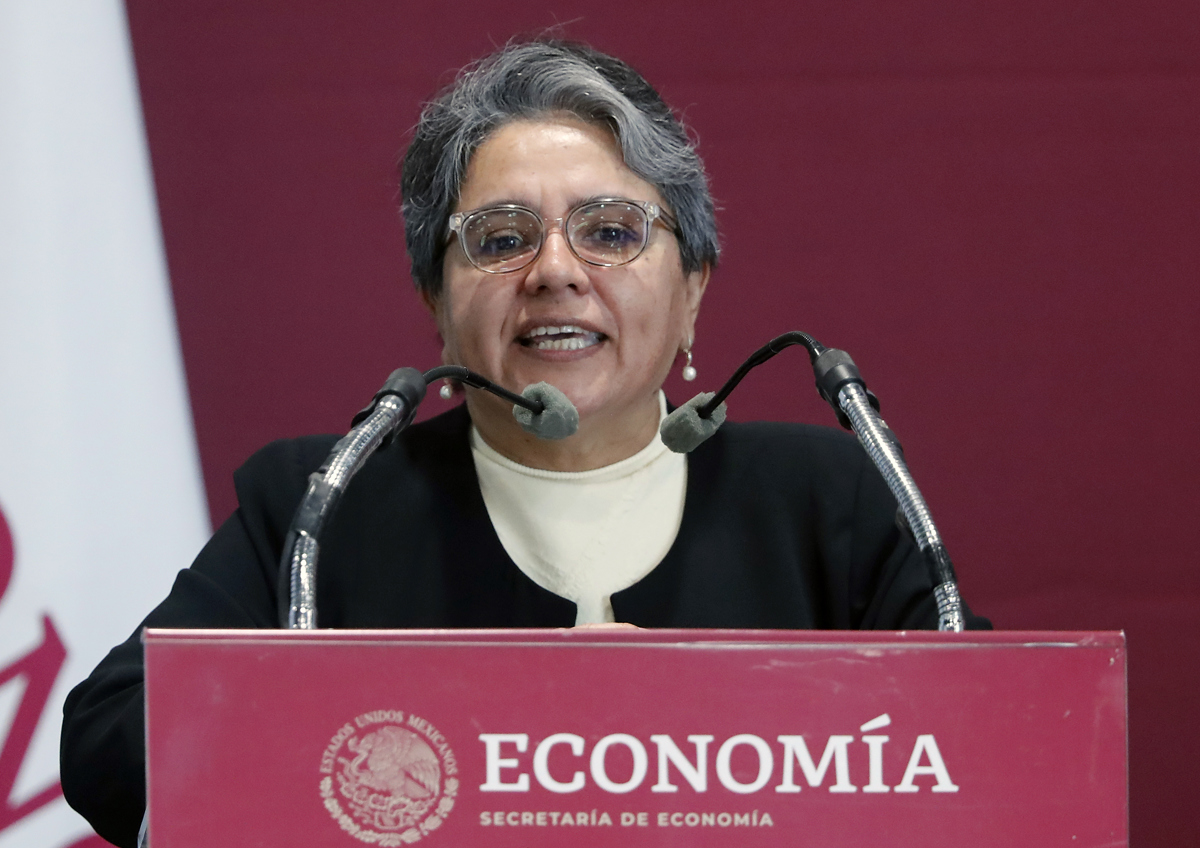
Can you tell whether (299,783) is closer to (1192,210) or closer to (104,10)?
(104,10)

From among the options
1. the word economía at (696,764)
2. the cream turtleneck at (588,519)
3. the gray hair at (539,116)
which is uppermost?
the gray hair at (539,116)

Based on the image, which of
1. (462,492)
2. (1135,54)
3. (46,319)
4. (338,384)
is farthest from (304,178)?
(1135,54)

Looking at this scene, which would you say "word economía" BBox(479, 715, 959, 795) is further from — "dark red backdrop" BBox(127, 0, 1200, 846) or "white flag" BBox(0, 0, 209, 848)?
"dark red backdrop" BBox(127, 0, 1200, 846)

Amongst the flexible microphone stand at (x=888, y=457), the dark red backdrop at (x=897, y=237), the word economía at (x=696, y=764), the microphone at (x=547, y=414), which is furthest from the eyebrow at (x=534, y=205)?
the word economía at (x=696, y=764)

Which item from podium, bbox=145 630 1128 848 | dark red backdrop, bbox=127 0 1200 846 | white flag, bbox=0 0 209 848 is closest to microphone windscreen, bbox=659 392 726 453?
podium, bbox=145 630 1128 848

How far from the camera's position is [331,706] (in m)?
0.57

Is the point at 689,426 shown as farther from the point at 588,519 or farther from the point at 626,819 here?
the point at 626,819

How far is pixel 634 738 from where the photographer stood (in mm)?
563

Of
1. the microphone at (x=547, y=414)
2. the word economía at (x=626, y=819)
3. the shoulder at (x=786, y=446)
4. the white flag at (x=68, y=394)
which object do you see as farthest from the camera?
the white flag at (x=68, y=394)

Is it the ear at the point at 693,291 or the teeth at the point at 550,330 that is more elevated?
the ear at the point at 693,291

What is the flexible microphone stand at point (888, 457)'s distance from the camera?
0.76 metres

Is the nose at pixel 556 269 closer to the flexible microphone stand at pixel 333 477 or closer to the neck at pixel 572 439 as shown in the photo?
the neck at pixel 572 439

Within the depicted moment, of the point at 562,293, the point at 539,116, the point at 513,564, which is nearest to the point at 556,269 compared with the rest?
the point at 562,293

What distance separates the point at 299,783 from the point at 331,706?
0.04 meters
